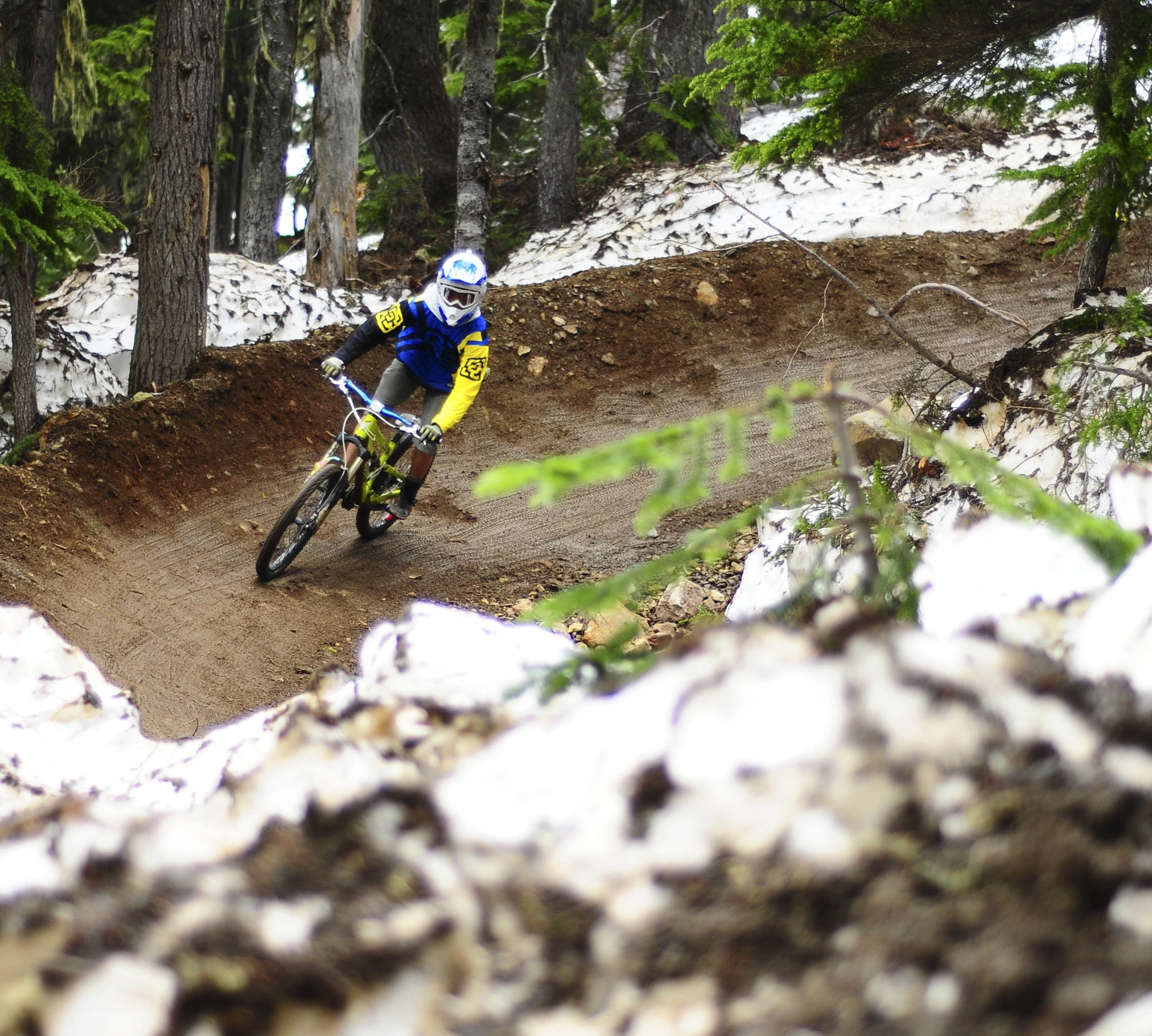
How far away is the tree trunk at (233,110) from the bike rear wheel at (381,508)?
12.9m

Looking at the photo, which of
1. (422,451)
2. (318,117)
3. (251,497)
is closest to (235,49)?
(318,117)

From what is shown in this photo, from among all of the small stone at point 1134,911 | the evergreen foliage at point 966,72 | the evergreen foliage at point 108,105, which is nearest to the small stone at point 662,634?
the evergreen foliage at point 966,72

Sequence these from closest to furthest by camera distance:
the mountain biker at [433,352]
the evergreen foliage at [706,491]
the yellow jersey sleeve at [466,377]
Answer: the evergreen foliage at [706,491] < the mountain biker at [433,352] < the yellow jersey sleeve at [466,377]

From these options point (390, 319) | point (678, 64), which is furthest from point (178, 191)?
point (678, 64)

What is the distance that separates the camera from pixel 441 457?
1027 cm

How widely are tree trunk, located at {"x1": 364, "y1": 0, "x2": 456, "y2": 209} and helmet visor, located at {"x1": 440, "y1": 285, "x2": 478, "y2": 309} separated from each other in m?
11.1

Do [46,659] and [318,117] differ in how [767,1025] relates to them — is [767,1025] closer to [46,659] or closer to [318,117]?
[46,659]

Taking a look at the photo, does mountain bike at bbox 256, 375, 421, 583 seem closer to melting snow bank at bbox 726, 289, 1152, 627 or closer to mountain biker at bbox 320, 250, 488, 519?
mountain biker at bbox 320, 250, 488, 519

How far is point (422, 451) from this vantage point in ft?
23.5

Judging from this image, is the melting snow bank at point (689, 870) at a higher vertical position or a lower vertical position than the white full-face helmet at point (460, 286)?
higher

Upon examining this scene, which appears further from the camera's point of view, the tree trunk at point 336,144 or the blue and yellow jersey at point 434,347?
the tree trunk at point 336,144

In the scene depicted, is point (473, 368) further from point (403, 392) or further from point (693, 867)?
point (693, 867)

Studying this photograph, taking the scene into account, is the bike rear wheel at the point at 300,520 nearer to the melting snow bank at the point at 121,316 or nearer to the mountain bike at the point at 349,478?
the mountain bike at the point at 349,478

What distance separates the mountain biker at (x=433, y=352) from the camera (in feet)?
22.4
